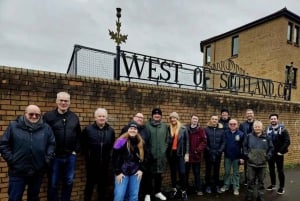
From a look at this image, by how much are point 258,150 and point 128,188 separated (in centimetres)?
273

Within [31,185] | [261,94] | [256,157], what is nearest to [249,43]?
[261,94]

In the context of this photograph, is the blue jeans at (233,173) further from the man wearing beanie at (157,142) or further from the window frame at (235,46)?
the window frame at (235,46)

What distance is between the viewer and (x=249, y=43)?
2045 centimetres

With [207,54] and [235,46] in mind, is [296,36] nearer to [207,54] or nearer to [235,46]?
[235,46]

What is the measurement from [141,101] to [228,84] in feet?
12.6

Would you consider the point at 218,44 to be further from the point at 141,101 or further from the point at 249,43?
the point at 141,101

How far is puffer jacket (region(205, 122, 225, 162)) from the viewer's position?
6129mm

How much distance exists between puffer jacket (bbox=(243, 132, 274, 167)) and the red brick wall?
1777 mm

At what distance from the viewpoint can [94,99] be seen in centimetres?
527

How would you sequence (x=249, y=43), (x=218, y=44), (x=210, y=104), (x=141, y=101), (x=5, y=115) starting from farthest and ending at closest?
(x=218, y=44)
(x=249, y=43)
(x=210, y=104)
(x=141, y=101)
(x=5, y=115)

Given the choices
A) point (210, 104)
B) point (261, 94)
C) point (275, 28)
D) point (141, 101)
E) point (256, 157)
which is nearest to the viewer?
point (256, 157)

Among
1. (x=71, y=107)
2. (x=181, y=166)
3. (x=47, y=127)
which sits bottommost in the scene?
(x=181, y=166)

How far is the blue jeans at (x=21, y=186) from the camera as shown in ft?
12.1

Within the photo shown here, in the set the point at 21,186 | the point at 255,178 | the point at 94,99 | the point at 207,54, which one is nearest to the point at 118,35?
the point at 94,99
